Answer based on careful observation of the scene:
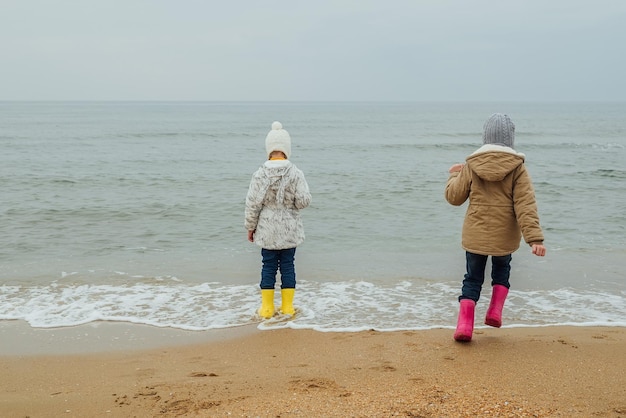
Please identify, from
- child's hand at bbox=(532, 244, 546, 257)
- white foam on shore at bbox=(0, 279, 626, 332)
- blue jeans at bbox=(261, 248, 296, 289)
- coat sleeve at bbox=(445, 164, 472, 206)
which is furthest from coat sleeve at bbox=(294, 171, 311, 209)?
child's hand at bbox=(532, 244, 546, 257)

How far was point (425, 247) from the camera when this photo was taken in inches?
366

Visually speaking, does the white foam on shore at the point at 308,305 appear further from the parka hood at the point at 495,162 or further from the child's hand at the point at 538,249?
the parka hood at the point at 495,162

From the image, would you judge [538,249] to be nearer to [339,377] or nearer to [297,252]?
[339,377]

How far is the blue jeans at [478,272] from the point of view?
4578 mm

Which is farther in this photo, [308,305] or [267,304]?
[308,305]

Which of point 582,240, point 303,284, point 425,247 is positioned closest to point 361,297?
point 303,284

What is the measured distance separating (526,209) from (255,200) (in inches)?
90.4

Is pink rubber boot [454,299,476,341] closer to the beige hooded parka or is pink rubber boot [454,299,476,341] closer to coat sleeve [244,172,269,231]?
the beige hooded parka

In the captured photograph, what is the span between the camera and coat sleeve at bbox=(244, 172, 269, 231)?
18.1 ft

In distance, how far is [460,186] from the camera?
4.55 metres

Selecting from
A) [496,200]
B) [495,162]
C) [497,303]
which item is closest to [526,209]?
[496,200]

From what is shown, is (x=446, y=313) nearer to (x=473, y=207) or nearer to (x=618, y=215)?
(x=473, y=207)

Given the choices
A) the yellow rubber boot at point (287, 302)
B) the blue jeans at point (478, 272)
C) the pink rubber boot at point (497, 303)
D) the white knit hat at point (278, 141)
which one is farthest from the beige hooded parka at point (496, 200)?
the yellow rubber boot at point (287, 302)

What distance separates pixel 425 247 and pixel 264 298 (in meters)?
4.15
